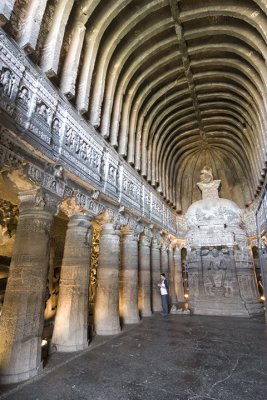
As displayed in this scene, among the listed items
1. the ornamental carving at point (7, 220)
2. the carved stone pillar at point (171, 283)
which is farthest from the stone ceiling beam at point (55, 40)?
the carved stone pillar at point (171, 283)

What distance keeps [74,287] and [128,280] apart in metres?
3.52

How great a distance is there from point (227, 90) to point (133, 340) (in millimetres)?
13062

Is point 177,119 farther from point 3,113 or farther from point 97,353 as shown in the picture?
point 97,353

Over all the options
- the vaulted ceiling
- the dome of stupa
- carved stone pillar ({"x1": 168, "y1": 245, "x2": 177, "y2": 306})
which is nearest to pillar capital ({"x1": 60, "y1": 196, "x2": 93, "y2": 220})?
the vaulted ceiling

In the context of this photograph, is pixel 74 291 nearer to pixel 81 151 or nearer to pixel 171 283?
pixel 81 151

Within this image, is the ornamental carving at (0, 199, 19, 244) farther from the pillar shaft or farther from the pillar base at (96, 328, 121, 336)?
the pillar base at (96, 328, 121, 336)

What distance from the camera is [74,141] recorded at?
6.69 metres

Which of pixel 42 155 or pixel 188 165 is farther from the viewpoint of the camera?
pixel 188 165

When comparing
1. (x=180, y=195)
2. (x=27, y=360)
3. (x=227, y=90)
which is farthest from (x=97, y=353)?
(x=180, y=195)

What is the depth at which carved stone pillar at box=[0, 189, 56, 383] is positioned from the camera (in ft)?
13.5

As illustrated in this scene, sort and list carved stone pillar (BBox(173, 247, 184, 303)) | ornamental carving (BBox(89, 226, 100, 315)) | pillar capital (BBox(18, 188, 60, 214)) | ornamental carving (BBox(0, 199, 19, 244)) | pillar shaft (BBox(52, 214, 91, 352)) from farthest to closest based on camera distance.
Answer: carved stone pillar (BBox(173, 247, 184, 303))
ornamental carving (BBox(89, 226, 100, 315))
ornamental carving (BBox(0, 199, 19, 244))
pillar shaft (BBox(52, 214, 91, 352))
pillar capital (BBox(18, 188, 60, 214))

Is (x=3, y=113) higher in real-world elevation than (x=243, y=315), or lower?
higher

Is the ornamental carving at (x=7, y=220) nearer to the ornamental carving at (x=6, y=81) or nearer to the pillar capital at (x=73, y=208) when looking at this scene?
the pillar capital at (x=73, y=208)

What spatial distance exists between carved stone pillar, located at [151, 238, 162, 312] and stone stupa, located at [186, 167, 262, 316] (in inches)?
66.3
